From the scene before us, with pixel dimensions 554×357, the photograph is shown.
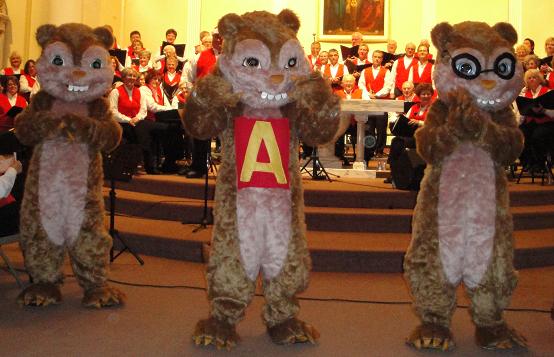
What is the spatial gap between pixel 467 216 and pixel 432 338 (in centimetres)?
69

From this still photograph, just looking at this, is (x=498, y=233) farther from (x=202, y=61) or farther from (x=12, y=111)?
(x=12, y=111)

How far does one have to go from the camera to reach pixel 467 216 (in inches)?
146

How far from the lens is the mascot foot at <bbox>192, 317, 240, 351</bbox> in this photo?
3.74 meters

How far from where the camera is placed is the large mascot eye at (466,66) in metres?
3.76

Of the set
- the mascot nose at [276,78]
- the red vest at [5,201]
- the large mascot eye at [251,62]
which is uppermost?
the large mascot eye at [251,62]

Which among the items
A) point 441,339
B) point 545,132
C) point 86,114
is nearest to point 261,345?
point 441,339

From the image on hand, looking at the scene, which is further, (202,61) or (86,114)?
(202,61)

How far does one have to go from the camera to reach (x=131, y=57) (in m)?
13.0

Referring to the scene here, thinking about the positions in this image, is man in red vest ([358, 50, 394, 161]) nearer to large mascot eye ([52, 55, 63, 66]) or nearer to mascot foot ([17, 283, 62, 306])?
large mascot eye ([52, 55, 63, 66])

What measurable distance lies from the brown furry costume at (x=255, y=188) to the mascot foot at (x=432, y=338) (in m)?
0.60

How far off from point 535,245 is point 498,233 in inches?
110

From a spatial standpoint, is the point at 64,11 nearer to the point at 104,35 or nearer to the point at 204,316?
the point at 104,35

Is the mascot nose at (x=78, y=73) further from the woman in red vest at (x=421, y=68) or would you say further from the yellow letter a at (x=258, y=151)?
the woman in red vest at (x=421, y=68)

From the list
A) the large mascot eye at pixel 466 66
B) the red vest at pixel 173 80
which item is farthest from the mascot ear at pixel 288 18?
the red vest at pixel 173 80
